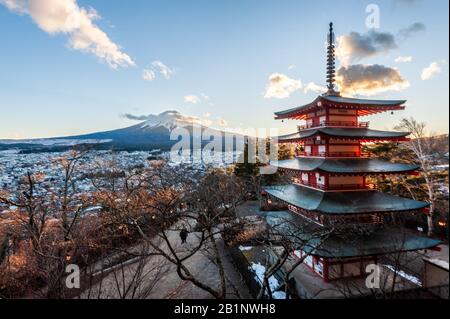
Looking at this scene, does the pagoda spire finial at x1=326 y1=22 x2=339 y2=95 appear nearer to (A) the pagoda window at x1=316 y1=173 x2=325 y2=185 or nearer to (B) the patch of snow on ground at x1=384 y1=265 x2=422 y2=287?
(A) the pagoda window at x1=316 y1=173 x2=325 y2=185

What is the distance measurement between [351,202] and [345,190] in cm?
92

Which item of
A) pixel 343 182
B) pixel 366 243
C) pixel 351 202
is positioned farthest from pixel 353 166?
pixel 366 243

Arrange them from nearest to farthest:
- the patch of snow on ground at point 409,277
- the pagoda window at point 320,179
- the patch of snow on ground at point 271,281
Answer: the patch of snow on ground at point 409,277
the patch of snow on ground at point 271,281
the pagoda window at point 320,179

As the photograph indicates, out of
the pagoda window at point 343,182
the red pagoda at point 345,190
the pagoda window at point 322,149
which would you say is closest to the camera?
the red pagoda at point 345,190

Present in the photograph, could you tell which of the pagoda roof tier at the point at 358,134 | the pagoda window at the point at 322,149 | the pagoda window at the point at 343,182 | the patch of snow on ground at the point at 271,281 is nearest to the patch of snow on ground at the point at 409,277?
the pagoda window at the point at 343,182

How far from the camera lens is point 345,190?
32.7 feet

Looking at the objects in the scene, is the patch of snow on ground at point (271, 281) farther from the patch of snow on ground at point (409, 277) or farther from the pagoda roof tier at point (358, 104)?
the pagoda roof tier at point (358, 104)

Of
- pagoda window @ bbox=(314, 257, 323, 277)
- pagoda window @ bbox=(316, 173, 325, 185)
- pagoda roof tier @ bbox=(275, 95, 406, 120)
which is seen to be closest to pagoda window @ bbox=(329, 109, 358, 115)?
pagoda roof tier @ bbox=(275, 95, 406, 120)

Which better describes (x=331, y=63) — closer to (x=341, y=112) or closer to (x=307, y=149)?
(x=341, y=112)

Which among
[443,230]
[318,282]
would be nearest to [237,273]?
[318,282]

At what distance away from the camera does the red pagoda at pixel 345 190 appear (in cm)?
841

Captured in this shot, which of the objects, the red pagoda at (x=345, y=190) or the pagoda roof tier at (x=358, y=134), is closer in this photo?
the red pagoda at (x=345, y=190)
